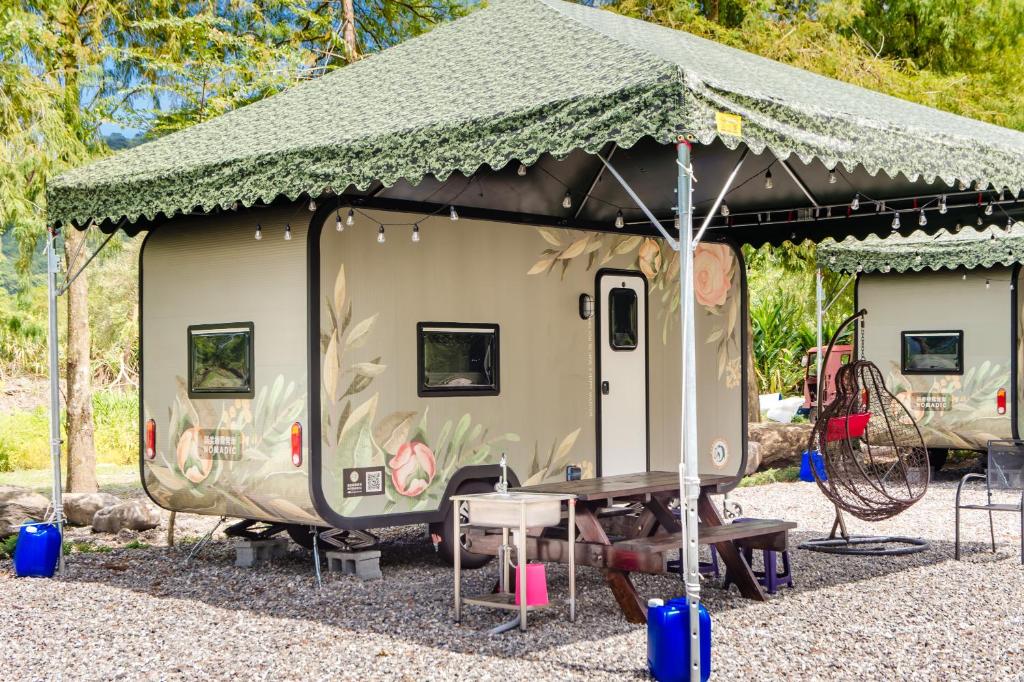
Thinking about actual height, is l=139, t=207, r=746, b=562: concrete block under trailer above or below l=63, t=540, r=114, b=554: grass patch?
above

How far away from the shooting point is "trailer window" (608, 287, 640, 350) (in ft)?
30.1

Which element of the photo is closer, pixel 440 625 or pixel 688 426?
pixel 688 426

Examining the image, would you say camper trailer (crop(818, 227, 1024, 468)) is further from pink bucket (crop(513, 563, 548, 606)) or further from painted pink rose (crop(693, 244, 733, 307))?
pink bucket (crop(513, 563, 548, 606))

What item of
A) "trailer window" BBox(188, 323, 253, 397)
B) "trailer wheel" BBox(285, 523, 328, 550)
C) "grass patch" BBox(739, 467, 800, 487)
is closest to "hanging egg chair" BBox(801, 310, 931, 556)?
"trailer wheel" BBox(285, 523, 328, 550)

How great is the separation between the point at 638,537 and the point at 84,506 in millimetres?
5075

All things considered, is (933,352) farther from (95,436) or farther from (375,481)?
(95,436)

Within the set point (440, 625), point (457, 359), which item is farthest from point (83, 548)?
point (440, 625)

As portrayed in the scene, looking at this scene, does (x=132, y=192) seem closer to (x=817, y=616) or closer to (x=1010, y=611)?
(x=817, y=616)

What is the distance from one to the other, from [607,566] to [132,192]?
148 inches

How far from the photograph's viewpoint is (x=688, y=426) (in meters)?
5.30

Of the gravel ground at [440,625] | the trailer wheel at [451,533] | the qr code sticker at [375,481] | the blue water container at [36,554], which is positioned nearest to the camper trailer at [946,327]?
the gravel ground at [440,625]

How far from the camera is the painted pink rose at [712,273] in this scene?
993 cm

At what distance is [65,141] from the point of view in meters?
10.7

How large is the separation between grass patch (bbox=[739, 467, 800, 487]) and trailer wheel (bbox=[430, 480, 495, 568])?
5926 millimetres
